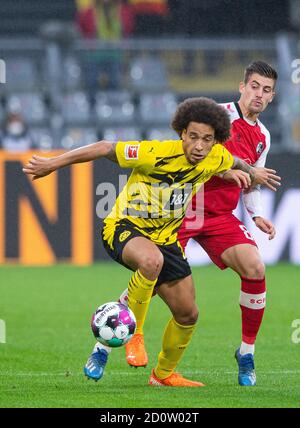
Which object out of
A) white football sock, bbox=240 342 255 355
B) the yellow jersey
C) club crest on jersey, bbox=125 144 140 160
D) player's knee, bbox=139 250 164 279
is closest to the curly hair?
the yellow jersey

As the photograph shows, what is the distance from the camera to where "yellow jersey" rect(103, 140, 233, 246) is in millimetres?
7227

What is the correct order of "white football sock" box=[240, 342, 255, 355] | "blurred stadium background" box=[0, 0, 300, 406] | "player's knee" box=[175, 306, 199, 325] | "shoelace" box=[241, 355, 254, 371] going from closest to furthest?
"player's knee" box=[175, 306, 199, 325], "shoelace" box=[241, 355, 254, 371], "white football sock" box=[240, 342, 255, 355], "blurred stadium background" box=[0, 0, 300, 406]

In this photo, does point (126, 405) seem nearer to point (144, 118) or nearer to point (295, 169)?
point (295, 169)

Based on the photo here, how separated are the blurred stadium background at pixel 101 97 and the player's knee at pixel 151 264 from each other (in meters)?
4.48

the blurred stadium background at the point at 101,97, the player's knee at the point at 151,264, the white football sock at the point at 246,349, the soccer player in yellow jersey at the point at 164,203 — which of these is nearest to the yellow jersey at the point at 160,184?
the soccer player in yellow jersey at the point at 164,203

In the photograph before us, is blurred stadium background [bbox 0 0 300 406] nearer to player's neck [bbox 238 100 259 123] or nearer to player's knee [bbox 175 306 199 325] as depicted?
player's neck [bbox 238 100 259 123]

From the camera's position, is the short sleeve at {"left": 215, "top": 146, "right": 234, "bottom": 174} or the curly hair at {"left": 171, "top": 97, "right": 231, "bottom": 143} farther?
the short sleeve at {"left": 215, "top": 146, "right": 234, "bottom": 174}

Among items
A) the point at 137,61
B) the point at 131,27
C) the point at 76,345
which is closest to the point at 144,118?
the point at 137,61

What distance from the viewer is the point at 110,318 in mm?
7043

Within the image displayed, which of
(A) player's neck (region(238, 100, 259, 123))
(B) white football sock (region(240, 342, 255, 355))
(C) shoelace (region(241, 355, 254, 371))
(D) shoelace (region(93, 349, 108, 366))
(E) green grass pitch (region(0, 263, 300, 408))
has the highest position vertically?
(A) player's neck (region(238, 100, 259, 123))

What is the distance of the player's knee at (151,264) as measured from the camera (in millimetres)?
7086

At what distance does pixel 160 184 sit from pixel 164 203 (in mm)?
145

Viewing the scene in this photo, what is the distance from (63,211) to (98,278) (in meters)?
1.68

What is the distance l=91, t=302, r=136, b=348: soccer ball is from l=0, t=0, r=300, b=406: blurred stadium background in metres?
4.37
